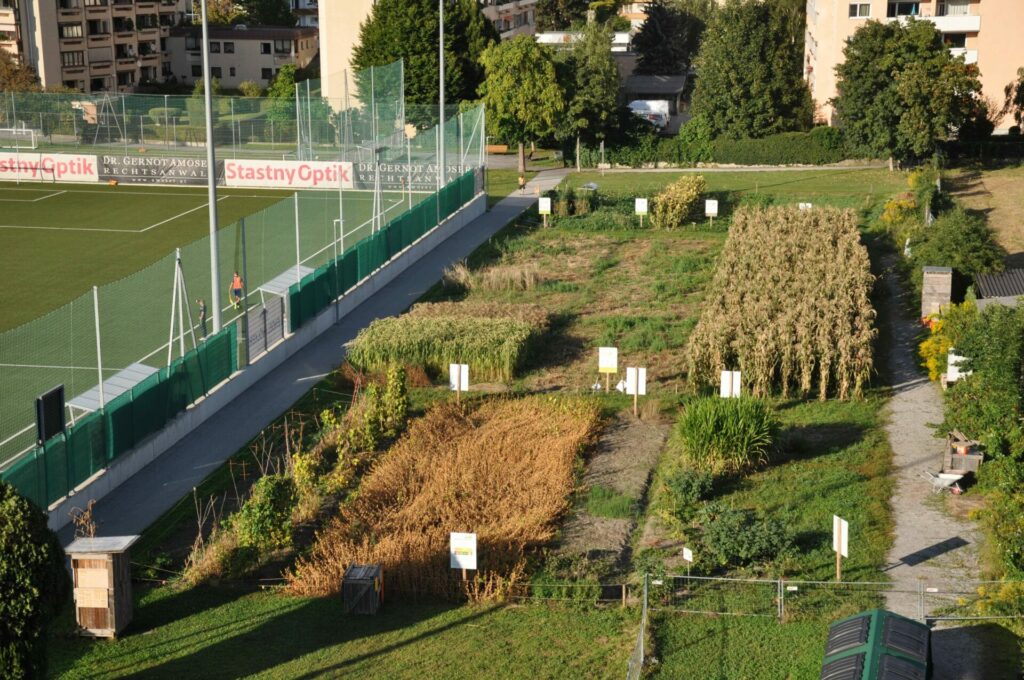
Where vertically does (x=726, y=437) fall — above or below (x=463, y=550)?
above

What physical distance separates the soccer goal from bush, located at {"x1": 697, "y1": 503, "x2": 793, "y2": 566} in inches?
1848

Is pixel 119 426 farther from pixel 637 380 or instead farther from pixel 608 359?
pixel 637 380

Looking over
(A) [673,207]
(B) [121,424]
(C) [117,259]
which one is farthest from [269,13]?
(B) [121,424]

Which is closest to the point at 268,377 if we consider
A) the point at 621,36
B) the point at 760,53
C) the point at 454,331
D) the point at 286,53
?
the point at 454,331

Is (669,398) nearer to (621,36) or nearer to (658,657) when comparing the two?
(658,657)

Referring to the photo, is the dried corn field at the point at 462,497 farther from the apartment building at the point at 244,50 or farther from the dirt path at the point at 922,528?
the apartment building at the point at 244,50

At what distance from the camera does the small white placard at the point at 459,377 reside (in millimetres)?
28188

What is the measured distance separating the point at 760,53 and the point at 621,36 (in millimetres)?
41573

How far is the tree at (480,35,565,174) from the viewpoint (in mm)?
60625

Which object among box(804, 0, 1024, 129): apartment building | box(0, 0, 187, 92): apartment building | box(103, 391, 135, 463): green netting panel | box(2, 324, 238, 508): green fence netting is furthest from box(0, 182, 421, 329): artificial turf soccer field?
box(804, 0, 1024, 129): apartment building

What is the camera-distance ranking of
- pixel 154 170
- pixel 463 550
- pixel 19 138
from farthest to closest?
1. pixel 19 138
2. pixel 154 170
3. pixel 463 550

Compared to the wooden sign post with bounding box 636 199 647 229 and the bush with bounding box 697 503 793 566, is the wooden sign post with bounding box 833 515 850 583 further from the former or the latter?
the wooden sign post with bounding box 636 199 647 229

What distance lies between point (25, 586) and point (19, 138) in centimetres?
4828

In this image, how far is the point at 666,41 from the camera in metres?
93.8
